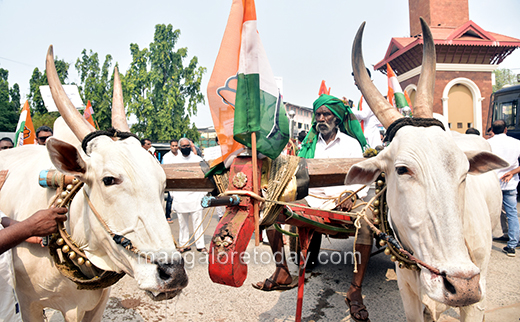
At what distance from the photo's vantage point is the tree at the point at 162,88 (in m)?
26.3

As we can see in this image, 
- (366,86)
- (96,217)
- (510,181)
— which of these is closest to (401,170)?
(366,86)

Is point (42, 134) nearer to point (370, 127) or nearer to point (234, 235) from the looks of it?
point (234, 235)

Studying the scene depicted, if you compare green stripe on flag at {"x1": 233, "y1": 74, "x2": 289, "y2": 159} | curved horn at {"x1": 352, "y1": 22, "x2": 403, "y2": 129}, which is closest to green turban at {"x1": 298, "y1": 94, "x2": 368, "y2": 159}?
curved horn at {"x1": 352, "y1": 22, "x2": 403, "y2": 129}

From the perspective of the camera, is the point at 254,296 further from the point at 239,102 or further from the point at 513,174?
the point at 513,174

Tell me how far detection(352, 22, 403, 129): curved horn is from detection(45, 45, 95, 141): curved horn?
6.19 ft

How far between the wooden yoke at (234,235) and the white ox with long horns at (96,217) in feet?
0.78

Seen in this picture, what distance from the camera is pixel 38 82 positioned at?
2847 cm

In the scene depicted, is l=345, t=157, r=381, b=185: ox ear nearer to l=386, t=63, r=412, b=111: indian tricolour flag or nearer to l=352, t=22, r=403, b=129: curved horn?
l=352, t=22, r=403, b=129: curved horn

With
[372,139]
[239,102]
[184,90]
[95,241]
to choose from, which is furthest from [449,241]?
[184,90]

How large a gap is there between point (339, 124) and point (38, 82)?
31927mm

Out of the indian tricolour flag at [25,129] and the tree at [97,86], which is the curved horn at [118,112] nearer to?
the indian tricolour flag at [25,129]

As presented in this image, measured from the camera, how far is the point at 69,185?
2.15 meters

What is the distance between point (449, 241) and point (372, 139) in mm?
5697

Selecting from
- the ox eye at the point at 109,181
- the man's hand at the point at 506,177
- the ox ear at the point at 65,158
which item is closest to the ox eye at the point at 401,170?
the ox eye at the point at 109,181
